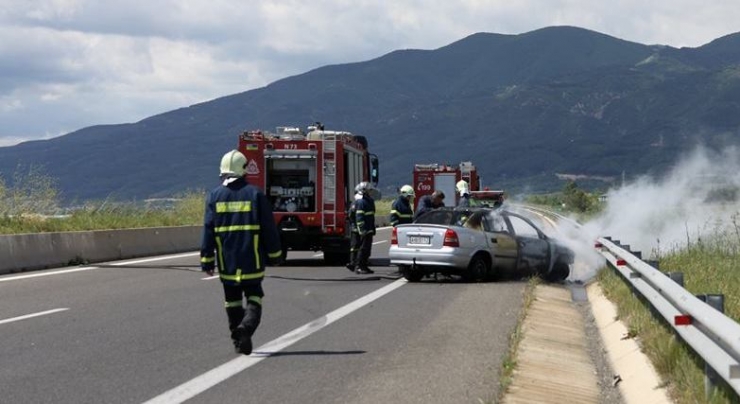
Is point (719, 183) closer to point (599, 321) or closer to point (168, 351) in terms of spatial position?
point (599, 321)

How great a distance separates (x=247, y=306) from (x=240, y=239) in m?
0.61

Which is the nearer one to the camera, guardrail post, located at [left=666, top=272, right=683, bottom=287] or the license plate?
guardrail post, located at [left=666, top=272, right=683, bottom=287]

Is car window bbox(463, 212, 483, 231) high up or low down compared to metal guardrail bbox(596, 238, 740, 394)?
up

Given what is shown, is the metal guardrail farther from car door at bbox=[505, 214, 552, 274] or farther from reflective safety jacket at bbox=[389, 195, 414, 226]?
reflective safety jacket at bbox=[389, 195, 414, 226]

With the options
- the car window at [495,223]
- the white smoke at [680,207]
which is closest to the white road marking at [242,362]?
the car window at [495,223]

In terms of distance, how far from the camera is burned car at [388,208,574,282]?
18062mm

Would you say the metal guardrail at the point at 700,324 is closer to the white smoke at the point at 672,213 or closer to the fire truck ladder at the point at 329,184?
the fire truck ladder at the point at 329,184

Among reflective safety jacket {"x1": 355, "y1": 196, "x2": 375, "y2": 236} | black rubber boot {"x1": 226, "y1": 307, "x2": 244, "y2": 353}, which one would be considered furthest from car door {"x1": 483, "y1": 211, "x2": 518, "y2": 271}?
black rubber boot {"x1": 226, "y1": 307, "x2": 244, "y2": 353}

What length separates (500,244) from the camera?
1856 centimetres

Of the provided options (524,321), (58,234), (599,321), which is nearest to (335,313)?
(524,321)

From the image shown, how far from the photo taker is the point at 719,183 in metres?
33.5

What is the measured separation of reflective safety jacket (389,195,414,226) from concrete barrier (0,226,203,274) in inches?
253

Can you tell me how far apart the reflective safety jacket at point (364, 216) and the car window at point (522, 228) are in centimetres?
245

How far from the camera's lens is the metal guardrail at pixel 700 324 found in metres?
6.13
